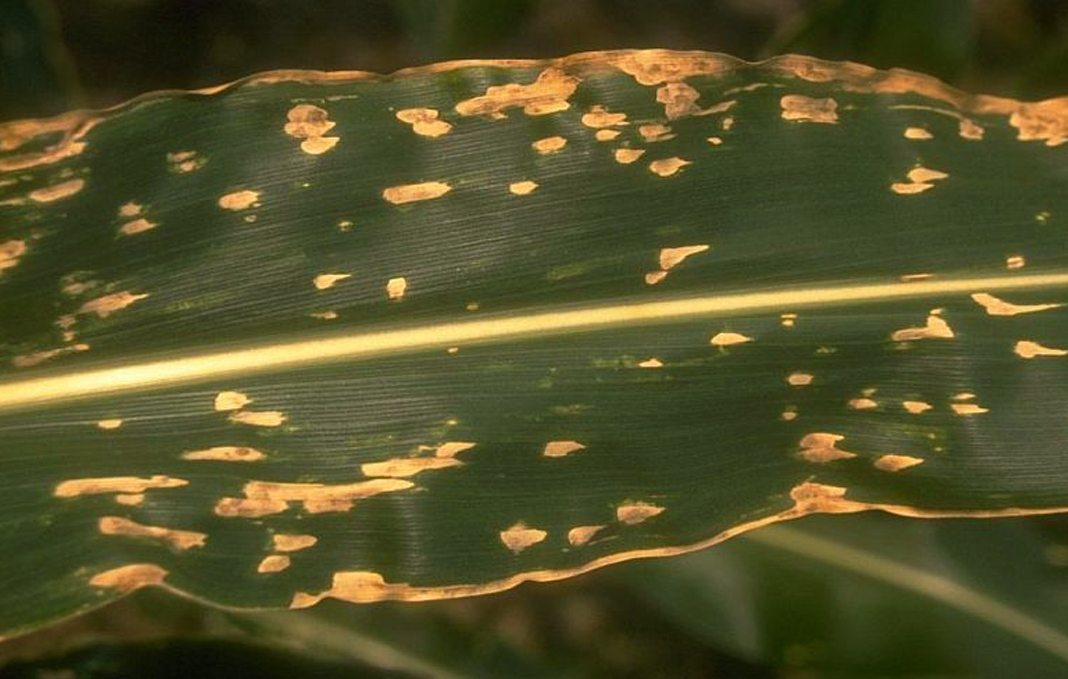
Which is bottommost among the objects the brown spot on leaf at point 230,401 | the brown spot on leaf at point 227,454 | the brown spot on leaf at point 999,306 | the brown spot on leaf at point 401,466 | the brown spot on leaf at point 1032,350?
the brown spot on leaf at point 401,466

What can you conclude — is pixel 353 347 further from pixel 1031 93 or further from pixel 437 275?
Result: pixel 1031 93

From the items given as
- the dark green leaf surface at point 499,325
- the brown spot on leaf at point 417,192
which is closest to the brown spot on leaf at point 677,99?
the dark green leaf surface at point 499,325

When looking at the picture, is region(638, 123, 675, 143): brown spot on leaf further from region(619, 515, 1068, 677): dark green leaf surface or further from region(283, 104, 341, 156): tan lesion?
region(619, 515, 1068, 677): dark green leaf surface

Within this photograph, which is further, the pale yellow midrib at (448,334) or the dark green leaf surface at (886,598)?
the dark green leaf surface at (886,598)

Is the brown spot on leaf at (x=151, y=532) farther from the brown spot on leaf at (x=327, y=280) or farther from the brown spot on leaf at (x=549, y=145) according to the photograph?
the brown spot on leaf at (x=549, y=145)

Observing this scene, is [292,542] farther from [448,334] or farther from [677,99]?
[677,99]

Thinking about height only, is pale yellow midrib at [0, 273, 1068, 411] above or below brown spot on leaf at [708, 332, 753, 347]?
above

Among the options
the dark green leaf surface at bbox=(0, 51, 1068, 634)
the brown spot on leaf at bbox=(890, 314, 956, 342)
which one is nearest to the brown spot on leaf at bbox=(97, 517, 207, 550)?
the dark green leaf surface at bbox=(0, 51, 1068, 634)
